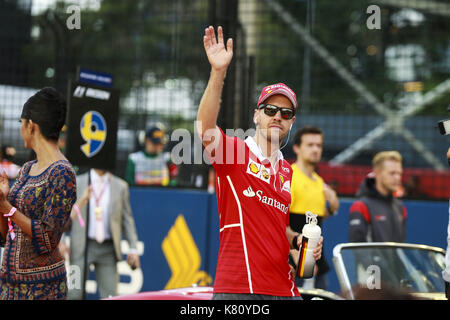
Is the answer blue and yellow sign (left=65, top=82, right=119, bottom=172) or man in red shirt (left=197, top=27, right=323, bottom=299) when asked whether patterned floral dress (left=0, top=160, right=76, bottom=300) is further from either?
blue and yellow sign (left=65, top=82, right=119, bottom=172)

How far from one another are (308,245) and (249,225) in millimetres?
350

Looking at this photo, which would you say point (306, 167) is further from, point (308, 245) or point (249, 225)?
point (249, 225)

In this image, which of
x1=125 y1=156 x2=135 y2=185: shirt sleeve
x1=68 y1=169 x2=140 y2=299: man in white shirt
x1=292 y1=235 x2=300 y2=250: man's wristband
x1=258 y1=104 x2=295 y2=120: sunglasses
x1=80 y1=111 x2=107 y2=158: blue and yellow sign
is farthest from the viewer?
x1=125 y1=156 x2=135 y2=185: shirt sleeve

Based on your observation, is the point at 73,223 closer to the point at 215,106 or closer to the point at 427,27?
the point at 215,106

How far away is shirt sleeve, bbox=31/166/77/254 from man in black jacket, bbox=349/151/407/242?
353 cm

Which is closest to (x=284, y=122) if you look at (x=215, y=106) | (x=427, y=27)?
(x=215, y=106)

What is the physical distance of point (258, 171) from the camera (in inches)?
144

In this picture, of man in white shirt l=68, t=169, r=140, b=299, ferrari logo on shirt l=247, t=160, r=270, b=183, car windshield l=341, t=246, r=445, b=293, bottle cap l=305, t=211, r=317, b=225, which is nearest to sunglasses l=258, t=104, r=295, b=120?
ferrari logo on shirt l=247, t=160, r=270, b=183

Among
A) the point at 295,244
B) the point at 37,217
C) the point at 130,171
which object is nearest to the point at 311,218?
the point at 295,244

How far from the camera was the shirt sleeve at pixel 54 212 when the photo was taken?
3.98 meters

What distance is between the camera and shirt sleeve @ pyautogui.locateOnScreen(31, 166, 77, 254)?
13.1ft

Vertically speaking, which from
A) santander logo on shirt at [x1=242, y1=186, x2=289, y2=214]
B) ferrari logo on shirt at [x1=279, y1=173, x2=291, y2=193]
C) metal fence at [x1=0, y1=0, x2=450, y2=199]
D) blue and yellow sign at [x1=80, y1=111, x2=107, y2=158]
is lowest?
santander logo on shirt at [x1=242, y1=186, x2=289, y2=214]

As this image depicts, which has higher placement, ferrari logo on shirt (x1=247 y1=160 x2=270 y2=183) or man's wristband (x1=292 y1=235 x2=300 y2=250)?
ferrari logo on shirt (x1=247 y1=160 x2=270 y2=183)

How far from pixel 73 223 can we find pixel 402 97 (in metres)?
10.3
